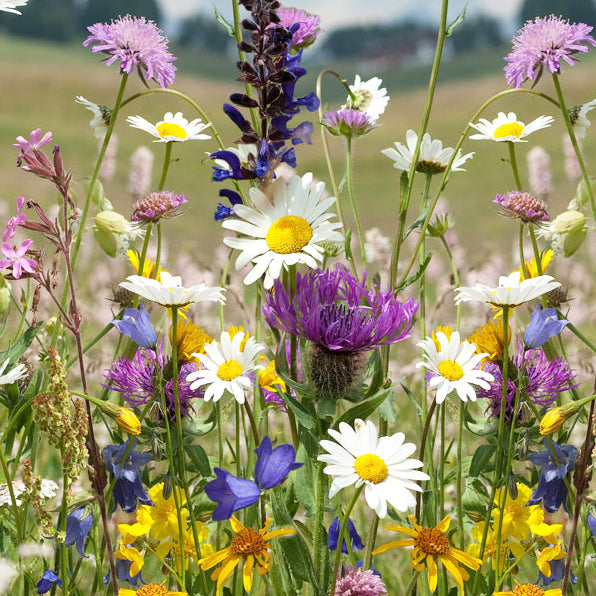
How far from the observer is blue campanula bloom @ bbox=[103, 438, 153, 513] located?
149cm

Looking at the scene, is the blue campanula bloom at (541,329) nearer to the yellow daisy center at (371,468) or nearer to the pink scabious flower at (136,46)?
the yellow daisy center at (371,468)

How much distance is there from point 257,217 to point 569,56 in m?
0.70

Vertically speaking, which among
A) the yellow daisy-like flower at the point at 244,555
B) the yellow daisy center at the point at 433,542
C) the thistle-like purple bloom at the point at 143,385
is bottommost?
the yellow daisy-like flower at the point at 244,555

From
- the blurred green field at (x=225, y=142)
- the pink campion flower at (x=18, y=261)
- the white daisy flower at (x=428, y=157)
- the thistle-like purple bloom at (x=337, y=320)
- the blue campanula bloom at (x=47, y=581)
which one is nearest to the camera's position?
the thistle-like purple bloom at (x=337, y=320)

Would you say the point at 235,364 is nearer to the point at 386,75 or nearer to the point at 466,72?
the point at 466,72

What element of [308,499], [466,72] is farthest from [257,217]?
[466,72]

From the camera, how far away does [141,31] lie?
1497 millimetres

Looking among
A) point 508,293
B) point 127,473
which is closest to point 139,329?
point 127,473

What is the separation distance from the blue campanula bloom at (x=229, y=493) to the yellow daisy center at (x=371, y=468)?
0.19 m

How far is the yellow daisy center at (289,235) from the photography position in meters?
1.18

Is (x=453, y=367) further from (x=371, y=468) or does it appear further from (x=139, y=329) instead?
(x=139, y=329)

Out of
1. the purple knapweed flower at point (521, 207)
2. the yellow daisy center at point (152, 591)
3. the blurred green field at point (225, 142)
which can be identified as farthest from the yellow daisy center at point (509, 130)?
the blurred green field at point (225, 142)

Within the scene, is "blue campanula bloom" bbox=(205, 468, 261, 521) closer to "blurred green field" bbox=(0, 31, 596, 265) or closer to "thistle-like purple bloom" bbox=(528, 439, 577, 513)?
"thistle-like purple bloom" bbox=(528, 439, 577, 513)

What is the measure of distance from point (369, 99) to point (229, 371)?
2.46ft
